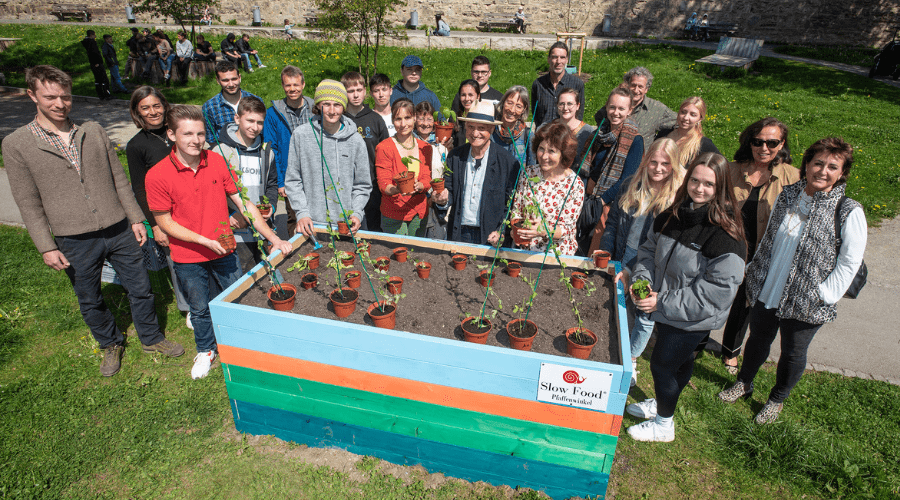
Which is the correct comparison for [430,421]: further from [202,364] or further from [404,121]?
[404,121]

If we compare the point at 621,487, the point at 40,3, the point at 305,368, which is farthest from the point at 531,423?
the point at 40,3

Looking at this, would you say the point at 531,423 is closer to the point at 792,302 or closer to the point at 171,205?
the point at 792,302

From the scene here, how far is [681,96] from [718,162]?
378 inches

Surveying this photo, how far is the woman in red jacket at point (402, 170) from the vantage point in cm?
366

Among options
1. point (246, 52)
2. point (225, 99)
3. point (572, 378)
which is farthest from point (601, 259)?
point (246, 52)

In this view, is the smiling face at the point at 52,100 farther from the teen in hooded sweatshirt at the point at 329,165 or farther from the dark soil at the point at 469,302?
the dark soil at the point at 469,302

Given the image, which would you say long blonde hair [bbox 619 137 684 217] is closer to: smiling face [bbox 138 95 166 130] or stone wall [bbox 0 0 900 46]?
smiling face [bbox 138 95 166 130]

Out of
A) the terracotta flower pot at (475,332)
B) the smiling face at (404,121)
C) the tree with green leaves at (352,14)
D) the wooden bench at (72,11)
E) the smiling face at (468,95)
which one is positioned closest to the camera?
the terracotta flower pot at (475,332)

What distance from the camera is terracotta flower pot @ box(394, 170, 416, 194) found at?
10.9 feet

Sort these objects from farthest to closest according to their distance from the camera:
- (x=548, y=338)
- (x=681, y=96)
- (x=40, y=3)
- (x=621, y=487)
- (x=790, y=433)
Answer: (x=40, y=3), (x=681, y=96), (x=790, y=433), (x=621, y=487), (x=548, y=338)

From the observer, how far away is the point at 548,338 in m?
2.44

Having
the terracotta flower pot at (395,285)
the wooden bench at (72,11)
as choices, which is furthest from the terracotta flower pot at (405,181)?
the wooden bench at (72,11)

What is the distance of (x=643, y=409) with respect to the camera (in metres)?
3.21

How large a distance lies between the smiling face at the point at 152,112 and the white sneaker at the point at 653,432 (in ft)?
13.8
